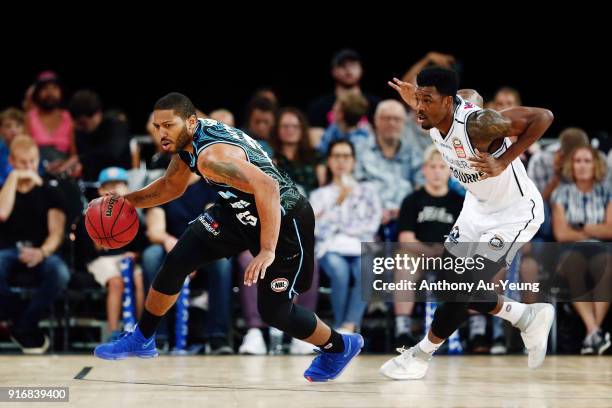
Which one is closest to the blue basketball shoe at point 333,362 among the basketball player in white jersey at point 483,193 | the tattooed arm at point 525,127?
the basketball player in white jersey at point 483,193

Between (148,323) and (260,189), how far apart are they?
118 cm

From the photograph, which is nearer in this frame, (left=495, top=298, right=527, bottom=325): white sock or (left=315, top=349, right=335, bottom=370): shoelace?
(left=315, top=349, right=335, bottom=370): shoelace

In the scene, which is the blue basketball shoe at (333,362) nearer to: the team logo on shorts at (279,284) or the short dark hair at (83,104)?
the team logo on shorts at (279,284)

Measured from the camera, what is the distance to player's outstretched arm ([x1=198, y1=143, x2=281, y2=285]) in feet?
16.6

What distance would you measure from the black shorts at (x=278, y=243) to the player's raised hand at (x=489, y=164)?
923 mm

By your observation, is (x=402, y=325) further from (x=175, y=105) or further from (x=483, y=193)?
(x=175, y=105)

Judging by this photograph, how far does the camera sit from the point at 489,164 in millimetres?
5449

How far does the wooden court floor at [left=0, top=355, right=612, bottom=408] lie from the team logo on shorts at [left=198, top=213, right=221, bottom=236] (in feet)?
2.74

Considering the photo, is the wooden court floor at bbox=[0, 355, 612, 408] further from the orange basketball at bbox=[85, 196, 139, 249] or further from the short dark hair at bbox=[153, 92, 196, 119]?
the short dark hair at bbox=[153, 92, 196, 119]

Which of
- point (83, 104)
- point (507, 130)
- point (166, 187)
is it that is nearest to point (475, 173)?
point (507, 130)

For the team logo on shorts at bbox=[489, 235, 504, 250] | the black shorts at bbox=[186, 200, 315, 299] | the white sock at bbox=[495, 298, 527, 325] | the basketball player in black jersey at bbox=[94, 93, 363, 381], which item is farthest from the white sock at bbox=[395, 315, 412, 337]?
the black shorts at bbox=[186, 200, 315, 299]

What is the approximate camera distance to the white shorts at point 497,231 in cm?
575

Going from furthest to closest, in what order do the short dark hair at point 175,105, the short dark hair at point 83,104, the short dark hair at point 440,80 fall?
the short dark hair at point 83,104
the short dark hair at point 440,80
the short dark hair at point 175,105

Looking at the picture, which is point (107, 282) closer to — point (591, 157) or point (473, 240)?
point (473, 240)
